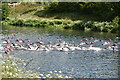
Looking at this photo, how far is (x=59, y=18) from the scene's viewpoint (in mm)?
60906

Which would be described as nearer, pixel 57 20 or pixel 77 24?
pixel 77 24

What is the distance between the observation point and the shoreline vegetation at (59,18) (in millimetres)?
48303

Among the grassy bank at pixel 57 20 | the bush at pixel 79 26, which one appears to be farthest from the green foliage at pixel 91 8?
the bush at pixel 79 26

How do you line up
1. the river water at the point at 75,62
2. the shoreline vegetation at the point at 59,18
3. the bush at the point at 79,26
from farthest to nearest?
1. the bush at the point at 79,26
2. the shoreline vegetation at the point at 59,18
3. the river water at the point at 75,62

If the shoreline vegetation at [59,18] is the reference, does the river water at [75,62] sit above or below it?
above

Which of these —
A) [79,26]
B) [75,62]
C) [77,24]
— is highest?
[75,62]

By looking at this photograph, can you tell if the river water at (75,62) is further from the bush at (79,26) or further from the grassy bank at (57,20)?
the bush at (79,26)

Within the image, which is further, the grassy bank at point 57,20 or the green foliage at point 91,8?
the green foliage at point 91,8

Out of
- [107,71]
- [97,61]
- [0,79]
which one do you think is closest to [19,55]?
[97,61]

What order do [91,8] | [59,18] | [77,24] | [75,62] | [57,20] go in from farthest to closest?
[59,18], [91,8], [57,20], [77,24], [75,62]

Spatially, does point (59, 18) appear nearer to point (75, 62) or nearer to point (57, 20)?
point (57, 20)

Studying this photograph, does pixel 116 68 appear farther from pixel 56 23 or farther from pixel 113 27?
pixel 56 23

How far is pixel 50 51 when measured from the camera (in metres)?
24.8

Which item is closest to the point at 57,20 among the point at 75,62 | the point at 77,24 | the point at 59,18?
the point at 59,18
